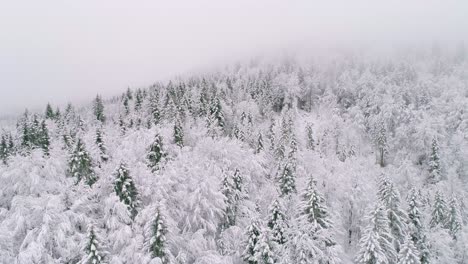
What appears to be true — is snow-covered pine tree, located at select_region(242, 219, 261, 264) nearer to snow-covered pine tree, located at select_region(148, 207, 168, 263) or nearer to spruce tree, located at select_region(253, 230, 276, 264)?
spruce tree, located at select_region(253, 230, 276, 264)

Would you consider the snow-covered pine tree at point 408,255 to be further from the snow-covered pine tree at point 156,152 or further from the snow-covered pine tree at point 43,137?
the snow-covered pine tree at point 43,137

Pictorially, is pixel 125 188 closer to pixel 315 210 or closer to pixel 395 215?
pixel 315 210

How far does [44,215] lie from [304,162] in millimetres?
51243

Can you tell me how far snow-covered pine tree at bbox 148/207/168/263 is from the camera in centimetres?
2591

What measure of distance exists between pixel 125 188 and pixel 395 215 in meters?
31.7

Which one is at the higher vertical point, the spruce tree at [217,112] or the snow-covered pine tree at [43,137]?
the snow-covered pine tree at [43,137]

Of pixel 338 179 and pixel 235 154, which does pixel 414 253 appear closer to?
pixel 338 179

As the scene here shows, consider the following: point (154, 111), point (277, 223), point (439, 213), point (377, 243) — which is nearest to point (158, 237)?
point (277, 223)

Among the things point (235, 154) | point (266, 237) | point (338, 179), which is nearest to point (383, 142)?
point (338, 179)

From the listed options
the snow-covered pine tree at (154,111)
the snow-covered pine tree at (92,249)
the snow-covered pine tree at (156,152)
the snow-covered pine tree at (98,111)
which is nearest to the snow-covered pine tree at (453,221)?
the snow-covered pine tree at (156,152)

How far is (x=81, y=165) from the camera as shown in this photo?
42500 mm

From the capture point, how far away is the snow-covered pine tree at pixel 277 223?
33906mm

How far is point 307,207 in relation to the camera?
119 feet

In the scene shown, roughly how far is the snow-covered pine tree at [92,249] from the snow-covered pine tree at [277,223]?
53.8 feet
